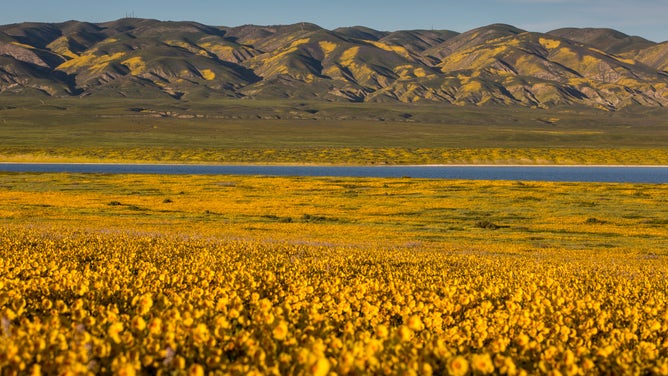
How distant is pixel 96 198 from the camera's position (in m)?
56.7

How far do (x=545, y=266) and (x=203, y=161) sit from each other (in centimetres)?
12681

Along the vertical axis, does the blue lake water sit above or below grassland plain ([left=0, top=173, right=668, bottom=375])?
below

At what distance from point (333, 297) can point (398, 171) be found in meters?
115

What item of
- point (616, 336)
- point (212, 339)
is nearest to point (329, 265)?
point (616, 336)

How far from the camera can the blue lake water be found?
113062mm

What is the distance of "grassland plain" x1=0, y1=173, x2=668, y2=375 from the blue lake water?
2650 inches

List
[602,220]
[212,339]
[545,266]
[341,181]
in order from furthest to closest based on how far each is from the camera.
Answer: [341,181] → [602,220] → [545,266] → [212,339]

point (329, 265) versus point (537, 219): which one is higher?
point (329, 265)

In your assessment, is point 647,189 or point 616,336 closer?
point 616,336

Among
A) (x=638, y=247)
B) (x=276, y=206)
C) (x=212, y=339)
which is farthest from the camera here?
(x=276, y=206)

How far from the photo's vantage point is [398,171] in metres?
128

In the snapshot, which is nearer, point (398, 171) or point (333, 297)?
point (333, 297)

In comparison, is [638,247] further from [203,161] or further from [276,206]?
[203,161]

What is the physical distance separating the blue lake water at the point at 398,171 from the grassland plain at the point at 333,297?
67302 mm
